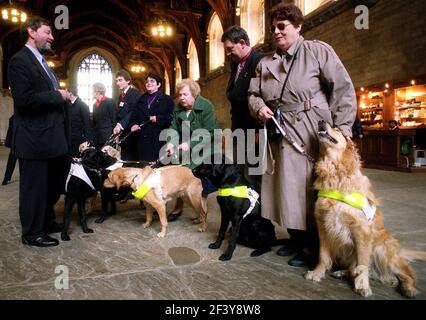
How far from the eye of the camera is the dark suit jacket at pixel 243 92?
10.6ft

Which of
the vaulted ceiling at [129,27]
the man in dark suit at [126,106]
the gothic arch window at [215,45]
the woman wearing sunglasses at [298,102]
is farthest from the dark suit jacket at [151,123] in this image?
the gothic arch window at [215,45]

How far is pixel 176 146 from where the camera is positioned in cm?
405

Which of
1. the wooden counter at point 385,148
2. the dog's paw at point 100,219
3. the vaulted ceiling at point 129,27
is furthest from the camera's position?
the vaulted ceiling at point 129,27

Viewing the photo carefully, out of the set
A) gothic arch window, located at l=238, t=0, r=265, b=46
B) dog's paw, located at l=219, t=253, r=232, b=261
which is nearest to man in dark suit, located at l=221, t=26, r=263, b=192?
dog's paw, located at l=219, t=253, r=232, b=261

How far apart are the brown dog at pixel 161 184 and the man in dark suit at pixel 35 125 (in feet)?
2.14

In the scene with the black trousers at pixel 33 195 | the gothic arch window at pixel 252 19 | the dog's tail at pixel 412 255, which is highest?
the gothic arch window at pixel 252 19

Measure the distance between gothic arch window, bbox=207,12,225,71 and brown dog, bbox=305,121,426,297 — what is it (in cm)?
1893

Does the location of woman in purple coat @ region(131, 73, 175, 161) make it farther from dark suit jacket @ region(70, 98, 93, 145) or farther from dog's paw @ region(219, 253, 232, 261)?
dog's paw @ region(219, 253, 232, 261)

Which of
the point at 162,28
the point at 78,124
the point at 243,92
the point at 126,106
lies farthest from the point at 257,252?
the point at 162,28

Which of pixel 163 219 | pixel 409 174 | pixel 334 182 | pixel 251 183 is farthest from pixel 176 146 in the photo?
pixel 409 174

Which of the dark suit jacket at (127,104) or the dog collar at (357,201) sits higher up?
the dark suit jacket at (127,104)

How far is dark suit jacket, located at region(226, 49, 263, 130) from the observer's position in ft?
10.6

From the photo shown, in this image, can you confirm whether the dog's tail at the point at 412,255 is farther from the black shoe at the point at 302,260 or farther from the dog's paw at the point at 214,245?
the dog's paw at the point at 214,245

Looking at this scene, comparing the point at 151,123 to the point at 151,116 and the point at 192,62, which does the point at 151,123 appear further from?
the point at 192,62
